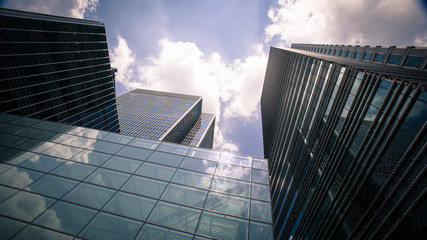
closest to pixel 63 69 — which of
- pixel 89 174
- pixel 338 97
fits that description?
pixel 89 174

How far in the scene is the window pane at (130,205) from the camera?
10.5 meters

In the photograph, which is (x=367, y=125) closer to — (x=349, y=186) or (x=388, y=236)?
(x=349, y=186)

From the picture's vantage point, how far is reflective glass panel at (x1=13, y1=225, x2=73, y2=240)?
344 inches

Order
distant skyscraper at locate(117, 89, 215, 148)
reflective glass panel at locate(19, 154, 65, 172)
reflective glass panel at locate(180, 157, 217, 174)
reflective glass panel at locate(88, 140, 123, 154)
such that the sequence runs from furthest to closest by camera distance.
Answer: distant skyscraper at locate(117, 89, 215, 148)
reflective glass panel at locate(88, 140, 123, 154)
reflective glass panel at locate(180, 157, 217, 174)
reflective glass panel at locate(19, 154, 65, 172)

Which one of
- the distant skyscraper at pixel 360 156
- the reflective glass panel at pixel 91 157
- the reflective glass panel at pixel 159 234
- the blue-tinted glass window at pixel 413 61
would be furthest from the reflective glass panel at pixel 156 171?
the blue-tinted glass window at pixel 413 61

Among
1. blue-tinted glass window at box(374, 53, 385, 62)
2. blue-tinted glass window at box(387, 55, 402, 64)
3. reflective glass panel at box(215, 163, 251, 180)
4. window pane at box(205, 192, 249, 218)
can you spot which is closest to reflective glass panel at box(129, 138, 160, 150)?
reflective glass panel at box(215, 163, 251, 180)

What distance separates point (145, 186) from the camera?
1252 centimetres

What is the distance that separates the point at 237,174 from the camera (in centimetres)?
1436

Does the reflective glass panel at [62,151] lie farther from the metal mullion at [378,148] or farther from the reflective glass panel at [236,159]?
the metal mullion at [378,148]

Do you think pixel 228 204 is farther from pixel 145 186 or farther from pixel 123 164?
pixel 123 164

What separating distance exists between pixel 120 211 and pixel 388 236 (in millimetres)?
16116

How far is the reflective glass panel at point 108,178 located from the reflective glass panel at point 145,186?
0.58 metres

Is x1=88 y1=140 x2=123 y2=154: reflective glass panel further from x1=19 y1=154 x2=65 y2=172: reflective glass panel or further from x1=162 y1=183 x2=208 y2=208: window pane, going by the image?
x1=162 y1=183 x2=208 y2=208: window pane

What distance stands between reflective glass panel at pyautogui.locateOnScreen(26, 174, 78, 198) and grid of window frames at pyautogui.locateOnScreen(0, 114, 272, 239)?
0.18 feet
